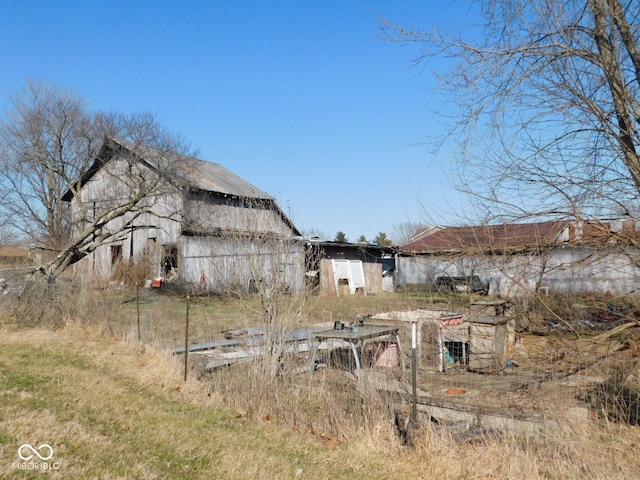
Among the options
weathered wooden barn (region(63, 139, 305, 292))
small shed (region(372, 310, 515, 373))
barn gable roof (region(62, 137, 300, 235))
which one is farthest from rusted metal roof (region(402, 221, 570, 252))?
weathered wooden barn (region(63, 139, 305, 292))

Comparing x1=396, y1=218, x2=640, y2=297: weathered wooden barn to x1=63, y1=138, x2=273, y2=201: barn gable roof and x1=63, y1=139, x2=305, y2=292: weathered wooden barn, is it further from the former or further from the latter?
x1=63, y1=139, x2=305, y2=292: weathered wooden barn

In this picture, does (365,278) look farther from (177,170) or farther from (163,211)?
(177,170)

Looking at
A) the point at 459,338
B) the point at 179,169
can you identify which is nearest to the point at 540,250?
the point at 459,338

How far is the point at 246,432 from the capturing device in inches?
213

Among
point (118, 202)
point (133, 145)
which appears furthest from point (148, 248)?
point (133, 145)

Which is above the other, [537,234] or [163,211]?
[163,211]

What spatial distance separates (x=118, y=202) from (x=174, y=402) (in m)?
17.0
